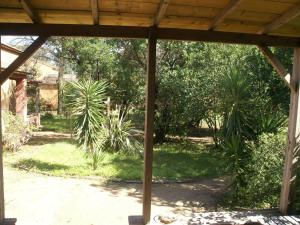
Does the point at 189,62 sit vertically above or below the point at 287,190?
above

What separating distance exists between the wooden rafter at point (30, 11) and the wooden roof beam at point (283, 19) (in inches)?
117

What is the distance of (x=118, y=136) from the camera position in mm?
10680

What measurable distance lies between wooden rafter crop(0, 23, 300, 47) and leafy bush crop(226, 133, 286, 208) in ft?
7.33

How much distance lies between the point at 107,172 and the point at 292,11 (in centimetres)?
657

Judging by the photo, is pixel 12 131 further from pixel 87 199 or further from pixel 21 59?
pixel 21 59

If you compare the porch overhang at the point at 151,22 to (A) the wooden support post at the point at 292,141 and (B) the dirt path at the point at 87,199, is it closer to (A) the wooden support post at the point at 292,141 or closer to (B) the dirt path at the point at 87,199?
(A) the wooden support post at the point at 292,141

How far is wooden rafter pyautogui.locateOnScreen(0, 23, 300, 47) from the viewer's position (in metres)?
3.97

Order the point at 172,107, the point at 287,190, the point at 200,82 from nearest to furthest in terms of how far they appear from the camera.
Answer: the point at 287,190 < the point at 200,82 < the point at 172,107

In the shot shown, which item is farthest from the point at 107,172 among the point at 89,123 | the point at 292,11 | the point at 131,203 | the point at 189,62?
the point at 292,11

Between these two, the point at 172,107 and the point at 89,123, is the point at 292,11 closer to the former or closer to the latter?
the point at 89,123

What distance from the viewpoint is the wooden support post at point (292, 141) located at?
4773mm

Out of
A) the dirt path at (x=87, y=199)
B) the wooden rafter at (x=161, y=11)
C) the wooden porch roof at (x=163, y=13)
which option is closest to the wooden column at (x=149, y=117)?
the wooden rafter at (x=161, y=11)

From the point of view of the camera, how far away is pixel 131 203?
6.71 m

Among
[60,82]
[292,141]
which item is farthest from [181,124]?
[60,82]
